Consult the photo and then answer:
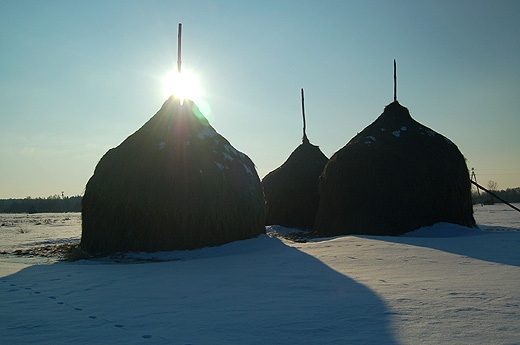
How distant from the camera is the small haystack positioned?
1836cm

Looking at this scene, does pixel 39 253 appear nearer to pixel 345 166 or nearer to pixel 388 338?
pixel 345 166

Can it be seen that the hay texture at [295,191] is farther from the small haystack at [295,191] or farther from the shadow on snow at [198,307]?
the shadow on snow at [198,307]

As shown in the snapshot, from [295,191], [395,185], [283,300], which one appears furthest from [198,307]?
[295,191]

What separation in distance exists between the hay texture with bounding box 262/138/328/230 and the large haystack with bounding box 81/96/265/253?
6648 millimetres

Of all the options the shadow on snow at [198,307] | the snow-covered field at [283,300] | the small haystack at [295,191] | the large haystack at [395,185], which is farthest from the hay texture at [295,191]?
the shadow on snow at [198,307]

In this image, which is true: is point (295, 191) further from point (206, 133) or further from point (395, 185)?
point (206, 133)

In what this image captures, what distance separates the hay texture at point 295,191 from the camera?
18.3 meters

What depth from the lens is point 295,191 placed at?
61.1ft

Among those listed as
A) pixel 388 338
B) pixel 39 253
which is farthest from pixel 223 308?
pixel 39 253

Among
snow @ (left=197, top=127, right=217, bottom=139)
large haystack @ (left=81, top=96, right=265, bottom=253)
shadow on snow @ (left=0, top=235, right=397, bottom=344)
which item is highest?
snow @ (left=197, top=127, right=217, bottom=139)

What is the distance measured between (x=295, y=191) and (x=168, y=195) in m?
9.30

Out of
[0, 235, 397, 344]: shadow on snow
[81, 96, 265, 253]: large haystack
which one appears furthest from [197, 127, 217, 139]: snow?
[0, 235, 397, 344]: shadow on snow

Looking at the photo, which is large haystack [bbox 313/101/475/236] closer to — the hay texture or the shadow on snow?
the hay texture

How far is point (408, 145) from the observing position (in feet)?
44.7
